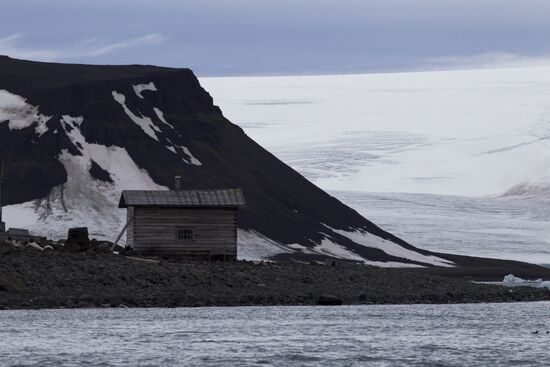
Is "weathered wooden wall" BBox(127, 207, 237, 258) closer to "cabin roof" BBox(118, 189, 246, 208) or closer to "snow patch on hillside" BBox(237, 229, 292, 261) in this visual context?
"cabin roof" BBox(118, 189, 246, 208)

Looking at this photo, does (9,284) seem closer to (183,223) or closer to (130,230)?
(183,223)

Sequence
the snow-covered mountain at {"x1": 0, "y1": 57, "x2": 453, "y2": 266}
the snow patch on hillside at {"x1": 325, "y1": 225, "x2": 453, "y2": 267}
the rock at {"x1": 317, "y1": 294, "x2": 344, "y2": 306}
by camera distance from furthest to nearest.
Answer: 1. the snow patch on hillside at {"x1": 325, "y1": 225, "x2": 453, "y2": 267}
2. the snow-covered mountain at {"x1": 0, "y1": 57, "x2": 453, "y2": 266}
3. the rock at {"x1": 317, "y1": 294, "x2": 344, "y2": 306}

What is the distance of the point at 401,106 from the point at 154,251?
98249 millimetres

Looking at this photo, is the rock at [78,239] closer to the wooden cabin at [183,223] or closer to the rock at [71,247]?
the rock at [71,247]

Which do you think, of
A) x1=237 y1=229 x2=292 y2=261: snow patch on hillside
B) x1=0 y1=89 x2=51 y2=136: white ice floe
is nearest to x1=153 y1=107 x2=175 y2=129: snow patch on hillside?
x1=0 y1=89 x2=51 y2=136: white ice floe

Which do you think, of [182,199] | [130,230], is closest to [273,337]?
[182,199]

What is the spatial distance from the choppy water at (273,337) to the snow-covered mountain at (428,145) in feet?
161

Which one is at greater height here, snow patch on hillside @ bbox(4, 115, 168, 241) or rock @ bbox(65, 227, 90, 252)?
snow patch on hillside @ bbox(4, 115, 168, 241)

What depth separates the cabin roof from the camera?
213 ft

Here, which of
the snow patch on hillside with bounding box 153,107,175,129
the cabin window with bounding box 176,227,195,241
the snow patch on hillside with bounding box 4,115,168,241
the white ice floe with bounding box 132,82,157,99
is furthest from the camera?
the white ice floe with bounding box 132,82,157,99

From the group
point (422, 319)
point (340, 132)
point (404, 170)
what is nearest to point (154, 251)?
point (422, 319)

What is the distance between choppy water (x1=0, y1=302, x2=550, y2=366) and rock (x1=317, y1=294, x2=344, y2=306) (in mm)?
3021

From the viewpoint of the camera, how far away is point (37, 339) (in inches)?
1518

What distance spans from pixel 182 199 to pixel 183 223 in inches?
39.9
